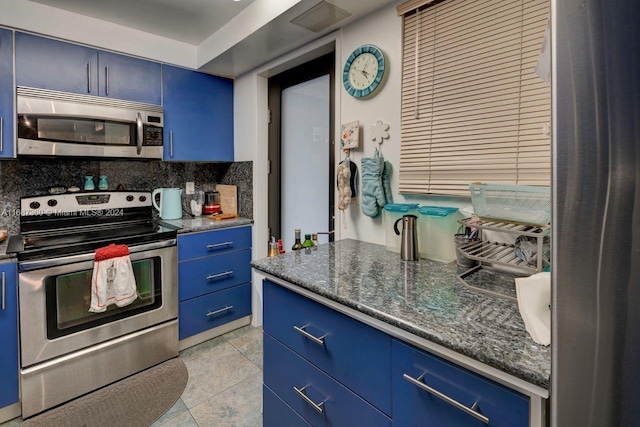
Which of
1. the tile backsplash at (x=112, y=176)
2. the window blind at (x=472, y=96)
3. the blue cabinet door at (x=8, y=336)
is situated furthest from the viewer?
the tile backsplash at (x=112, y=176)

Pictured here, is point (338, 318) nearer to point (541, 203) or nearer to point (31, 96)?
point (541, 203)

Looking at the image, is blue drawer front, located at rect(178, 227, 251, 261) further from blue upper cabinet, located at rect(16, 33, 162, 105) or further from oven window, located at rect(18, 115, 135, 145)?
blue upper cabinet, located at rect(16, 33, 162, 105)

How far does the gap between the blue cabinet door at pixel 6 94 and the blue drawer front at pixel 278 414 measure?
194 centimetres

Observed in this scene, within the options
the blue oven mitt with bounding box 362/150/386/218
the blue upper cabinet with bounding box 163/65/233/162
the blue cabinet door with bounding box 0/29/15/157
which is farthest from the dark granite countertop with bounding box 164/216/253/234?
the blue oven mitt with bounding box 362/150/386/218

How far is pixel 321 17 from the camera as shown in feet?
A: 5.73

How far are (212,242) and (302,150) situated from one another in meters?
0.98

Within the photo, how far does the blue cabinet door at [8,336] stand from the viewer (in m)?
1.63

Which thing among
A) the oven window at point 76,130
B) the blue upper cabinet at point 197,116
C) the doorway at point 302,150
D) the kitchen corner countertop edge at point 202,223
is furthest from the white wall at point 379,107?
the oven window at point 76,130

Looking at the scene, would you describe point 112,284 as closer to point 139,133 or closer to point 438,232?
point 139,133

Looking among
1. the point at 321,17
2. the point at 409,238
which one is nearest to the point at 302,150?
the point at 321,17

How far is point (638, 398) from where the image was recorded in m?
0.33

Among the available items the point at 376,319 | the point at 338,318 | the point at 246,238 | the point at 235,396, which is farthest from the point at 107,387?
the point at 376,319

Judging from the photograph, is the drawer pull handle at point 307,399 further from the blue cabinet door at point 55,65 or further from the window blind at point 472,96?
the blue cabinet door at point 55,65

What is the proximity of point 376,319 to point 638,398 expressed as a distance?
62 cm
